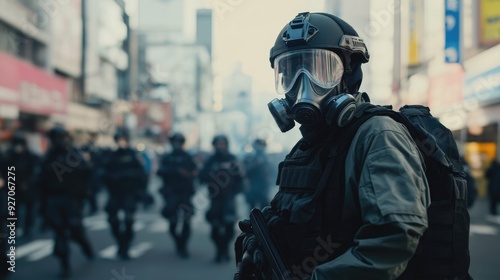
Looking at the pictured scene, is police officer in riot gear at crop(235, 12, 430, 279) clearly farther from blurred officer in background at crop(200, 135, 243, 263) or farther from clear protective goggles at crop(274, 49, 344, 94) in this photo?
blurred officer in background at crop(200, 135, 243, 263)

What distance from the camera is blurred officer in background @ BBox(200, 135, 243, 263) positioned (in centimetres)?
679

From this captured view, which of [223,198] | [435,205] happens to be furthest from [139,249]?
[435,205]

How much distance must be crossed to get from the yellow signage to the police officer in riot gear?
486 inches

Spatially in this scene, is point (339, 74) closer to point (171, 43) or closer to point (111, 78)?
point (111, 78)

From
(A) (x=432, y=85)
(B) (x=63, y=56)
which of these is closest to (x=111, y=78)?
(B) (x=63, y=56)

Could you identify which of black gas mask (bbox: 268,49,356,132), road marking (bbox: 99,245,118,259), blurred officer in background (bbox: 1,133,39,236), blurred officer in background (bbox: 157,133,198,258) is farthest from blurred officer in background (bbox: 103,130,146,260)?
black gas mask (bbox: 268,49,356,132)

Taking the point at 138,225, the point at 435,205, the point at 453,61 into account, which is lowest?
the point at 138,225

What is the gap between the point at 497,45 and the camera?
12.3 meters

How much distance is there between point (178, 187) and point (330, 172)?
18.8 feet

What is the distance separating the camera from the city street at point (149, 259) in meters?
5.69

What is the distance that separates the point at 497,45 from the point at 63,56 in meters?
17.4

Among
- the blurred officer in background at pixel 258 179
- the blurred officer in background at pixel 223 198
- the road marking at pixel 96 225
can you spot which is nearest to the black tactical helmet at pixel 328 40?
the blurred officer in background at pixel 223 198

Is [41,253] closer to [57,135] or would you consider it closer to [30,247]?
[30,247]

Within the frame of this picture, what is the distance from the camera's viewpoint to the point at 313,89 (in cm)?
174
